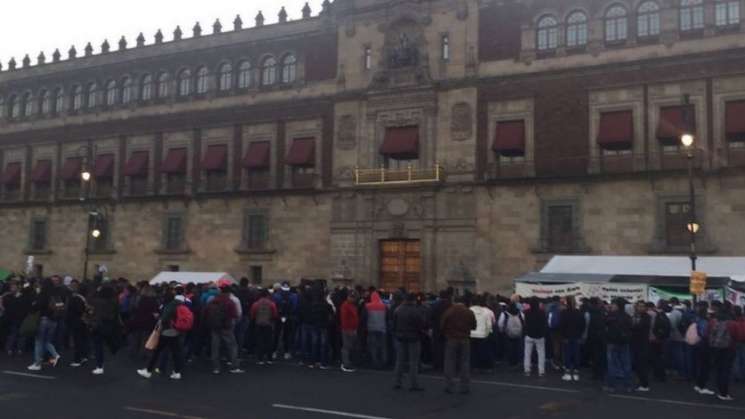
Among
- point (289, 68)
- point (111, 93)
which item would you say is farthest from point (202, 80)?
point (111, 93)

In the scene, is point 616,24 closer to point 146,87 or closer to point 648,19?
point 648,19

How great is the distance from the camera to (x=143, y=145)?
40.7 metres

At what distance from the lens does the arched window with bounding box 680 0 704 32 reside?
27.8 meters

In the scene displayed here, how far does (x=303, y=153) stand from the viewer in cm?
3509

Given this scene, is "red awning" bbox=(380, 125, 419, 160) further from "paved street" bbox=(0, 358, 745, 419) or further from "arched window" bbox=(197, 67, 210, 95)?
"paved street" bbox=(0, 358, 745, 419)

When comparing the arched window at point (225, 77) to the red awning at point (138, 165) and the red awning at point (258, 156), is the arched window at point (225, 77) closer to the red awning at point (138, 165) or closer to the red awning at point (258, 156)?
the red awning at point (258, 156)

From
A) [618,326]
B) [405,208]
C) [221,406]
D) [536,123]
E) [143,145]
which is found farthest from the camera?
[143,145]

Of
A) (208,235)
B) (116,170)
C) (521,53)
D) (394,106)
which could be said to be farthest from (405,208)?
(116,170)

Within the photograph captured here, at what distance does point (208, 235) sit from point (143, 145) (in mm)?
7051

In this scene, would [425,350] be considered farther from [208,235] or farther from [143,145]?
[143,145]

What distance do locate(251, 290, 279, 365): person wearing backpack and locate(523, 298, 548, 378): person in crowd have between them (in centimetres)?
570

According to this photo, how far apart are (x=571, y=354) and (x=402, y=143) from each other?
17.8 meters

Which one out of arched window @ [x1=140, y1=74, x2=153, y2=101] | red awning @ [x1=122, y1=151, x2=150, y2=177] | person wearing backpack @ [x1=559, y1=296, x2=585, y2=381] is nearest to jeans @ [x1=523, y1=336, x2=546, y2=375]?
person wearing backpack @ [x1=559, y1=296, x2=585, y2=381]

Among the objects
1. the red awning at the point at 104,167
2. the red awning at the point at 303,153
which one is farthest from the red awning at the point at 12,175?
the red awning at the point at 303,153
